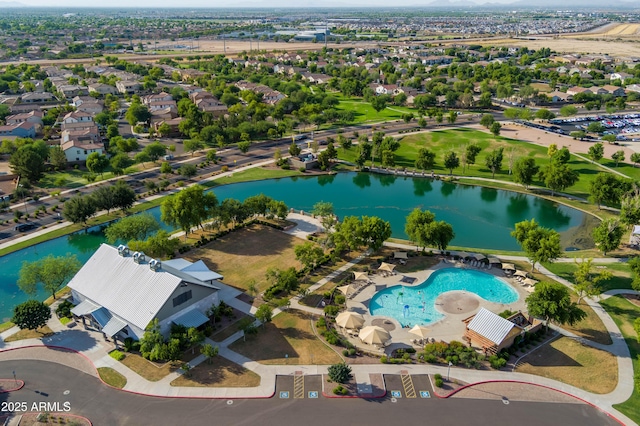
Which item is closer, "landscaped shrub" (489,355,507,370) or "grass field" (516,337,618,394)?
"grass field" (516,337,618,394)

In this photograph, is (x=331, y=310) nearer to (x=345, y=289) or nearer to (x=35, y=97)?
(x=345, y=289)

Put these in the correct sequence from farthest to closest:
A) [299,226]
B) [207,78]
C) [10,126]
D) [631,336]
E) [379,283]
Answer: [207,78], [10,126], [299,226], [379,283], [631,336]

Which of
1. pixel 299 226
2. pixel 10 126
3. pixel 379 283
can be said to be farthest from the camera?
pixel 10 126

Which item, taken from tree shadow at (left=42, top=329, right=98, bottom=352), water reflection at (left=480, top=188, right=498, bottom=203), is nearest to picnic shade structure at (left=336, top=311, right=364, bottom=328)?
tree shadow at (left=42, top=329, right=98, bottom=352)

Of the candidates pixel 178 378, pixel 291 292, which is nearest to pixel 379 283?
pixel 291 292

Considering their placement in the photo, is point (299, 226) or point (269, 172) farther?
point (269, 172)

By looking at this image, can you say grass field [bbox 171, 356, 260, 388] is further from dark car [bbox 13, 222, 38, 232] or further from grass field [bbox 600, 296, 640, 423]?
dark car [bbox 13, 222, 38, 232]

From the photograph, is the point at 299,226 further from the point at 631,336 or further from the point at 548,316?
the point at 631,336
